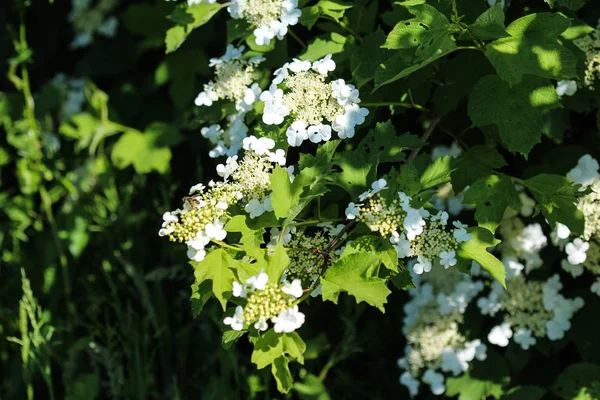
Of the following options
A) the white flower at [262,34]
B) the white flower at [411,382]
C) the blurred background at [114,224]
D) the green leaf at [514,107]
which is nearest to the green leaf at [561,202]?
the green leaf at [514,107]

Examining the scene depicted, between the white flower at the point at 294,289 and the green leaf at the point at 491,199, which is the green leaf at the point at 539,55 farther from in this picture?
the white flower at the point at 294,289

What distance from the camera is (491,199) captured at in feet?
6.01

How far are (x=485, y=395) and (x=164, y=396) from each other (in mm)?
1294

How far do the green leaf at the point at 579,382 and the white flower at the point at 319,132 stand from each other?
42.0 inches

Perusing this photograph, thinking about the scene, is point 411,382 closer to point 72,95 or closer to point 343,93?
point 343,93

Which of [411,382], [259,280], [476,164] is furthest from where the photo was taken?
[411,382]

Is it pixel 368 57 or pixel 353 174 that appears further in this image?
pixel 368 57

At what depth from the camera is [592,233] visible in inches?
75.4

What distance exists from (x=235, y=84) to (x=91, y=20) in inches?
75.8

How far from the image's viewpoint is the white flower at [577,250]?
6.31 ft

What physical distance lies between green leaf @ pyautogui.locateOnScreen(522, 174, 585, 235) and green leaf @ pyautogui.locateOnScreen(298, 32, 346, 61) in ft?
1.92

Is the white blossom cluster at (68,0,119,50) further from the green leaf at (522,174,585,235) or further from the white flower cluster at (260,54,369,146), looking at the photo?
the green leaf at (522,174,585,235)

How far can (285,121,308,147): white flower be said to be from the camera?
5.46 ft

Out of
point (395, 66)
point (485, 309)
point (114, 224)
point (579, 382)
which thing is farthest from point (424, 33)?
point (114, 224)
